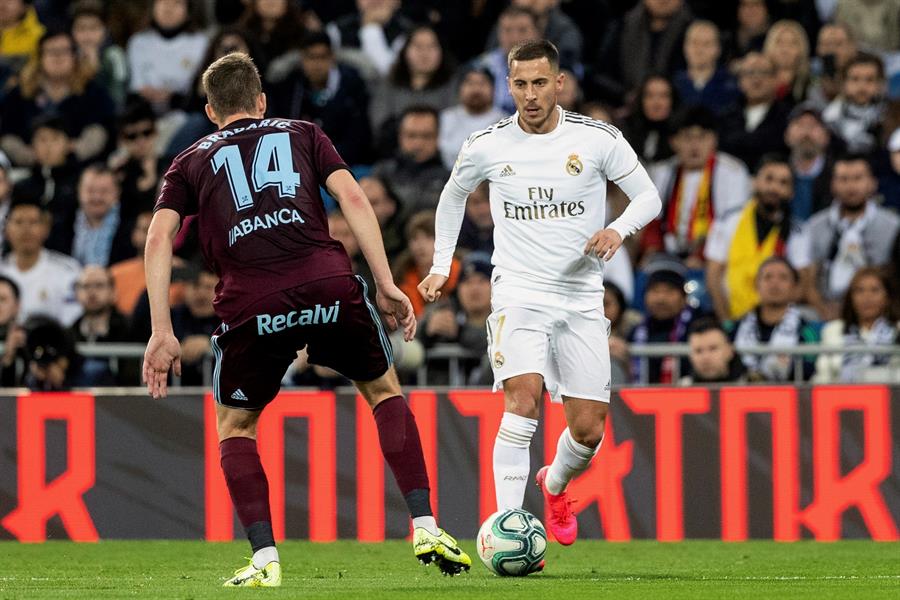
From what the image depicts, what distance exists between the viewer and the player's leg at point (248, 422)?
7531mm

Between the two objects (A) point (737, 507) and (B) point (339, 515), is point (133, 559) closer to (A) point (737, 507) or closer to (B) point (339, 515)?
(B) point (339, 515)

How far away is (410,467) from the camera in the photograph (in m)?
7.82

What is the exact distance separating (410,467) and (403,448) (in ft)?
0.29

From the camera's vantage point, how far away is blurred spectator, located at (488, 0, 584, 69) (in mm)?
15523

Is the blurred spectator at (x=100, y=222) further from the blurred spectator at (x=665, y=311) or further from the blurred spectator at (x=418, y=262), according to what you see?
the blurred spectator at (x=665, y=311)

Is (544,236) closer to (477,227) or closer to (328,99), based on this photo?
(477,227)

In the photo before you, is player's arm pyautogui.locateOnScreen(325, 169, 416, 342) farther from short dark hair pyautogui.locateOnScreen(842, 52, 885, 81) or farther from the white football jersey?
short dark hair pyautogui.locateOnScreen(842, 52, 885, 81)

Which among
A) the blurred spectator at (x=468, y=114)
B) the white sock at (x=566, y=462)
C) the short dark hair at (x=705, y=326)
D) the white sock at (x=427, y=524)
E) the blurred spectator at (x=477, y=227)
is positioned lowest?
the white sock at (x=427, y=524)

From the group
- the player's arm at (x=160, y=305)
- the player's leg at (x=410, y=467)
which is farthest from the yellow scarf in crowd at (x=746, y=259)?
the player's arm at (x=160, y=305)

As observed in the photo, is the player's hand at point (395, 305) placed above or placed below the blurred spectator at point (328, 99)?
below

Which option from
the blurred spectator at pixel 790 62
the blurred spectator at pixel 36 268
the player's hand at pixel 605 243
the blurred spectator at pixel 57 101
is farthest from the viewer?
the blurred spectator at pixel 57 101

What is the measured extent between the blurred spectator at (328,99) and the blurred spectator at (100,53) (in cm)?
203

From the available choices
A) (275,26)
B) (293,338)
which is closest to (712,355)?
(293,338)

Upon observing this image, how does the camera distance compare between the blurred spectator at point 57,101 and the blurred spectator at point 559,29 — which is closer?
the blurred spectator at point 559,29
